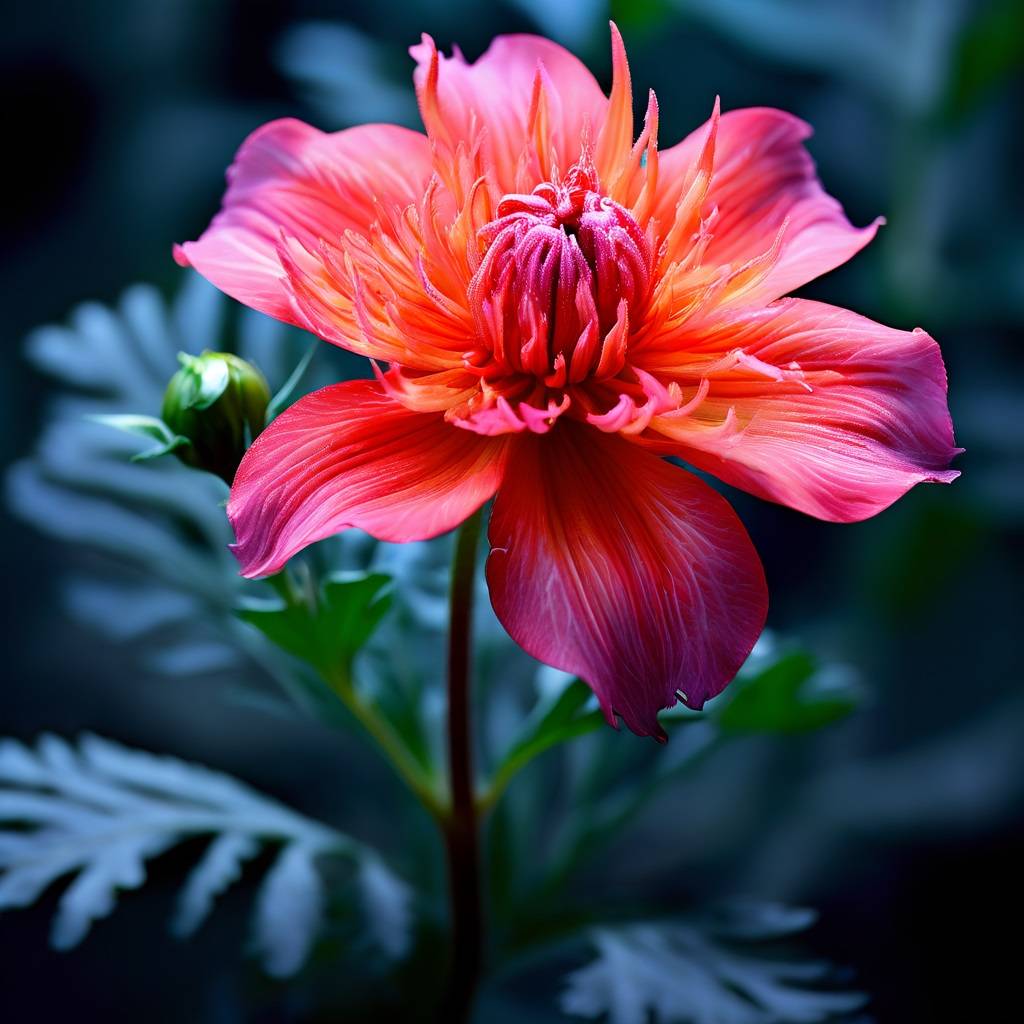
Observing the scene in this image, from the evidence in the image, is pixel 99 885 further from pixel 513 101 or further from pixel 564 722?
pixel 513 101

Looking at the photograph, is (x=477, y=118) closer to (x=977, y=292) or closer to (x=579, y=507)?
(x=579, y=507)

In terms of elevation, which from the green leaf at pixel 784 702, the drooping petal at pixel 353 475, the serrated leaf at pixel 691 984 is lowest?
the serrated leaf at pixel 691 984

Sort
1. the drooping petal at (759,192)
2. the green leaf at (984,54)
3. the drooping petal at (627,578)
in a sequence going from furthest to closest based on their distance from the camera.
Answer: the green leaf at (984,54) < the drooping petal at (759,192) < the drooping petal at (627,578)

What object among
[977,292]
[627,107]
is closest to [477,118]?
[627,107]

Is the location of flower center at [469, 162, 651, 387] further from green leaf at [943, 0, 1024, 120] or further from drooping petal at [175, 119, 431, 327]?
green leaf at [943, 0, 1024, 120]

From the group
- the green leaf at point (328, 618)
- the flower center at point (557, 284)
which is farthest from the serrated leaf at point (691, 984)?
the flower center at point (557, 284)

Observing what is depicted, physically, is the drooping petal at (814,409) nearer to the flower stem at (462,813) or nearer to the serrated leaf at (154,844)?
the flower stem at (462,813)
